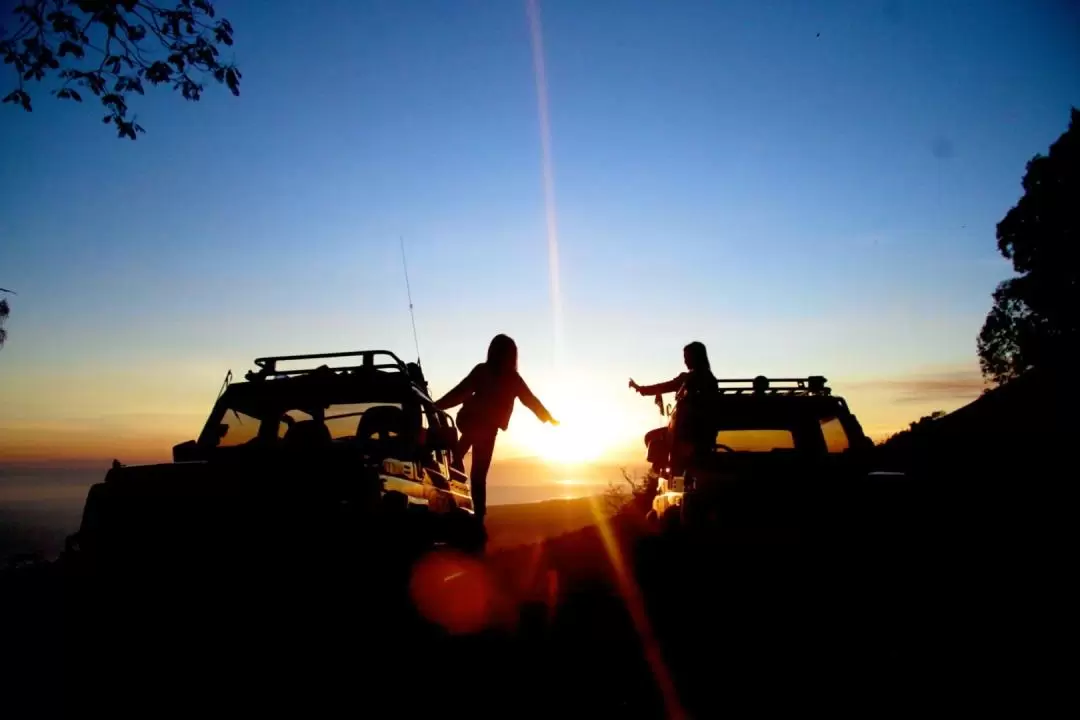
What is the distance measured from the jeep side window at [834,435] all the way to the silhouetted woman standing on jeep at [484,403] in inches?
154

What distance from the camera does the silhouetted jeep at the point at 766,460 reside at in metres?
5.22

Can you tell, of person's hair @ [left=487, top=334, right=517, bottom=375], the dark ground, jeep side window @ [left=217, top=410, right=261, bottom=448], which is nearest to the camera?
the dark ground

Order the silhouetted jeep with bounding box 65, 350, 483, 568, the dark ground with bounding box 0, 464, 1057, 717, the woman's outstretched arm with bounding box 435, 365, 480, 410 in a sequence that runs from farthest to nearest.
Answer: the woman's outstretched arm with bounding box 435, 365, 480, 410 < the silhouetted jeep with bounding box 65, 350, 483, 568 < the dark ground with bounding box 0, 464, 1057, 717

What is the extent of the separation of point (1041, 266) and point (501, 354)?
93.1 feet

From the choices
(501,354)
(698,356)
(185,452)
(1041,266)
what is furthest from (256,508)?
(1041,266)

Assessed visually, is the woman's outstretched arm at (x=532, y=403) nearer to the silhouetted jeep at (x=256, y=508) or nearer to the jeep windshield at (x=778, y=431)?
the jeep windshield at (x=778, y=431)

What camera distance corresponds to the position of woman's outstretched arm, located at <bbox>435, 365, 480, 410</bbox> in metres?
8.12

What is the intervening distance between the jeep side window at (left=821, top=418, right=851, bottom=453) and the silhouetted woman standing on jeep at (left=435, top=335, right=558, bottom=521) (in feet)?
12.8

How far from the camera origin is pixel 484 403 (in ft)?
27.4

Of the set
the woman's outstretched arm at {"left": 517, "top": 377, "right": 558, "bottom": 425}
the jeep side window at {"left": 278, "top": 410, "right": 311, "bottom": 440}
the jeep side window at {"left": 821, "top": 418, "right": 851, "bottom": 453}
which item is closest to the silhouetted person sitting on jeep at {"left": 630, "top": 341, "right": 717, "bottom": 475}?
the jeep side window at {"left": 821, "top": 418, "right": 851, "bottom": 453}

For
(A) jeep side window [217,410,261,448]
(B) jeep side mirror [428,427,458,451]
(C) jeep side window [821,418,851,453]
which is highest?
(A) jeep side window [217,410,261,448]

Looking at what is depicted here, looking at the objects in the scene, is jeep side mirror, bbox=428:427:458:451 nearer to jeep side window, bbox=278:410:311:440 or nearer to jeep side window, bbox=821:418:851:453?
jeep side window, bbox=278:410:311:440

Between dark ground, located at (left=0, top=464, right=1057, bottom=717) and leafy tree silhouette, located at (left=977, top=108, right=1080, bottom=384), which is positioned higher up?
leafy tree silhouette, located at (left=977, top=108, right=1080, bottom=384)

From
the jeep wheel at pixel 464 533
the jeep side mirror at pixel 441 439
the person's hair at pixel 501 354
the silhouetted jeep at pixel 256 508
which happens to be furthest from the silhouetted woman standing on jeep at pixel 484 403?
the silhouetted jeep at pixel 256 508
